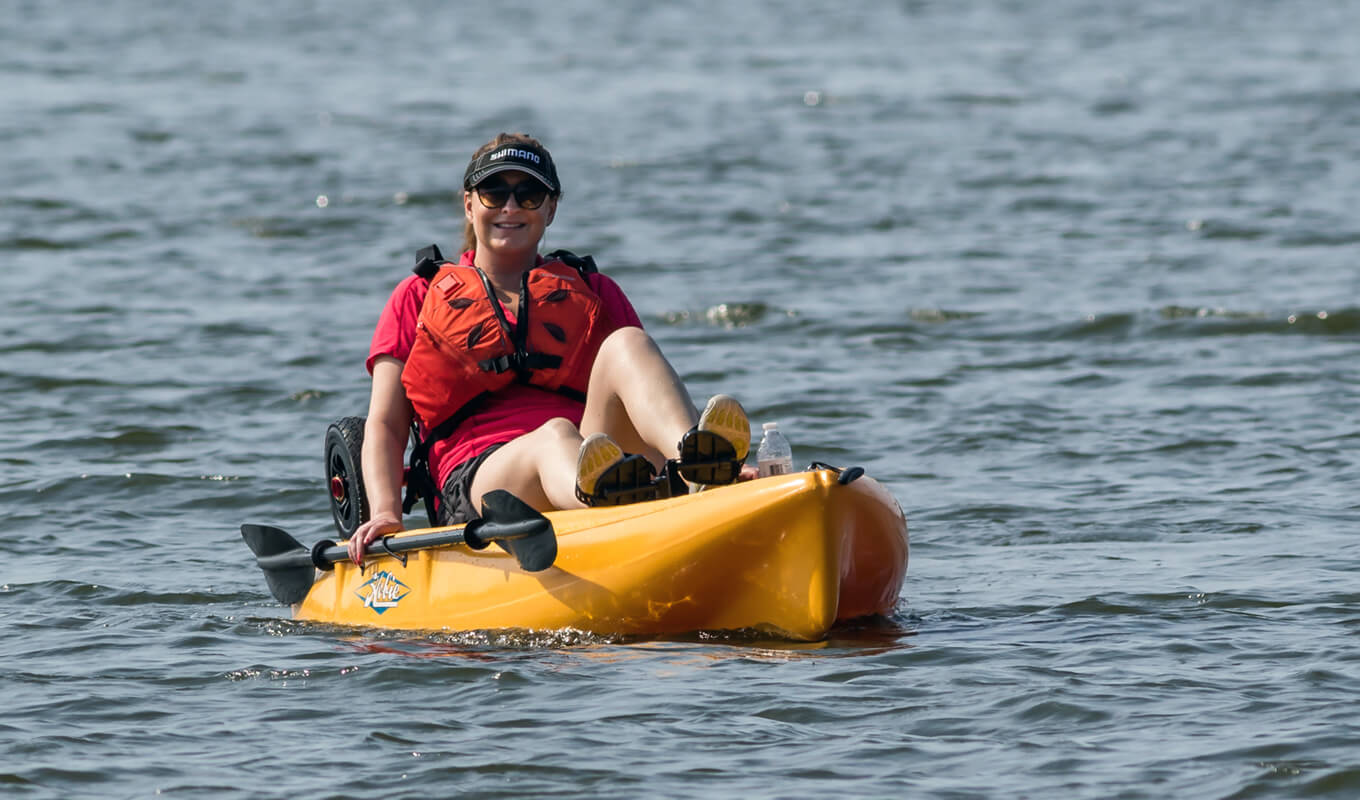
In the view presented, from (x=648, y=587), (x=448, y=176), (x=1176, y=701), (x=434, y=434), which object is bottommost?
(x=1176, y=701)

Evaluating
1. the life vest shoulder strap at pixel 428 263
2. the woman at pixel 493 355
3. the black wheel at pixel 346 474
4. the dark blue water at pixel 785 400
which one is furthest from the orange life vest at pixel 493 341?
the dark blue water at pixel 785 400

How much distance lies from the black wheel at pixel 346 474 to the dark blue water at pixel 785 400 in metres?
0.47

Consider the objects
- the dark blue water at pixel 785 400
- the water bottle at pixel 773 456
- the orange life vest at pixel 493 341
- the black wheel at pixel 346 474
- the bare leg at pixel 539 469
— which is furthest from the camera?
the black wheel at pixel 346 474

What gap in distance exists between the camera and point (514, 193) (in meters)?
5.92

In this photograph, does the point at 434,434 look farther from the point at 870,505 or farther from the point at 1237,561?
the point at 1237,561

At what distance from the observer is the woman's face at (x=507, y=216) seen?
5910 millimetres

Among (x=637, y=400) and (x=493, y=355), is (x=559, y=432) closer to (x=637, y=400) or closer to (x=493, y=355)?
(x=637, y=400)

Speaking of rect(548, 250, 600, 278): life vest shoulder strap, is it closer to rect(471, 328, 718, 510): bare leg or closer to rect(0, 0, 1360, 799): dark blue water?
rect(471, 328, 718, 510): bare leg

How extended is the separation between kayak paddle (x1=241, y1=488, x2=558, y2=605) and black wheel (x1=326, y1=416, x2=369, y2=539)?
0.57 ft

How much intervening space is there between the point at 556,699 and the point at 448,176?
1413cm

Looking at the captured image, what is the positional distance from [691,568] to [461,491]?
3.16 feet

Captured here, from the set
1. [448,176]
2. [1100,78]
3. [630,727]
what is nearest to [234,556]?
[630,727]

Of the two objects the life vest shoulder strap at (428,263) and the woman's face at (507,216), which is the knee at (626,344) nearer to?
the woman's face at (507,216)

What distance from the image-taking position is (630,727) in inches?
188
